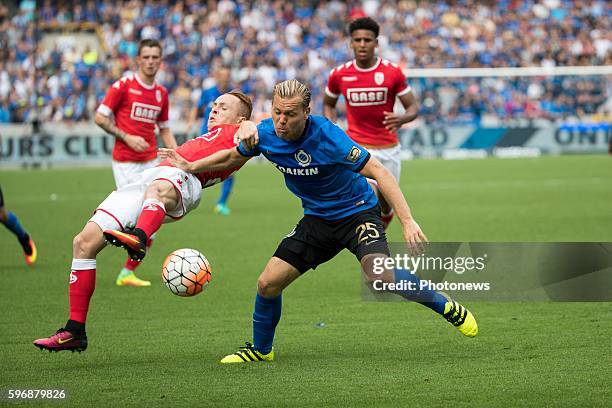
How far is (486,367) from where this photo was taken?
6.64 metres

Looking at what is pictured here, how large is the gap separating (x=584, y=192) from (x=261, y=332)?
1485cm

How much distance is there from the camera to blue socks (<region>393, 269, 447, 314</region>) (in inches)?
270

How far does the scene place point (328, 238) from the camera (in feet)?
22.8

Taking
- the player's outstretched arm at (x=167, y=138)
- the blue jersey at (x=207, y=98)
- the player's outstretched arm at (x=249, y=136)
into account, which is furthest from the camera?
the blue jersey at (x=207, y=98)

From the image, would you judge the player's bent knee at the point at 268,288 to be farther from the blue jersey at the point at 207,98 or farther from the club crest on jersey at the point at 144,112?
the blue jersey at the point at 207,98

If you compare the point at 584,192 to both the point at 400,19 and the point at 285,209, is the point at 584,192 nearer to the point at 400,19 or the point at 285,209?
the point at 285,209

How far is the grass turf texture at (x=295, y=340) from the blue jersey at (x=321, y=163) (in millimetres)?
1065

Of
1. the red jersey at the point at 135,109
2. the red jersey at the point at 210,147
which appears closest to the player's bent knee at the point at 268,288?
the red jersey at the point at 210,147

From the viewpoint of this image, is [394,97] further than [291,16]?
No

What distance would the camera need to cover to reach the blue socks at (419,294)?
22.5ft

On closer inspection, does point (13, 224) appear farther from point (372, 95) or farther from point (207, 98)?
point (207, 98)

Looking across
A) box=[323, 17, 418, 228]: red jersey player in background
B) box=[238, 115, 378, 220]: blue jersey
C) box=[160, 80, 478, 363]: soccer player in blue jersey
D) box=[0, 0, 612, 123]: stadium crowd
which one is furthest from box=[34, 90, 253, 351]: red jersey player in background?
box=[0, 0, 612, 123]: stadium crowd

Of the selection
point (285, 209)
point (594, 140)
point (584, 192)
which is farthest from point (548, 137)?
→ point (285, 209)

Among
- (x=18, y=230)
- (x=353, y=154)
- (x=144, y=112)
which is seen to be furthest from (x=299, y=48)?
(x=353, y=154)
